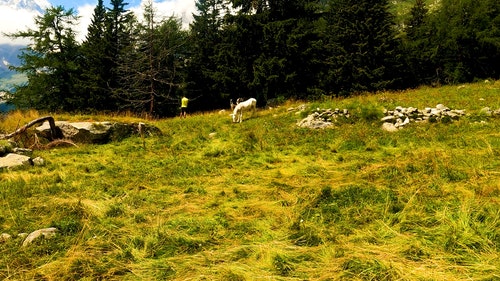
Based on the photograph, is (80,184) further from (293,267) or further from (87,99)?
(87,99)

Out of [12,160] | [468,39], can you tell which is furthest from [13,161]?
[468,39]

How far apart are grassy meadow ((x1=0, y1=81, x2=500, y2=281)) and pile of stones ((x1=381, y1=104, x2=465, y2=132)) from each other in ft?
3.80

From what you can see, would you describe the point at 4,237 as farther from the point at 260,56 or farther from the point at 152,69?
the point at 260,56

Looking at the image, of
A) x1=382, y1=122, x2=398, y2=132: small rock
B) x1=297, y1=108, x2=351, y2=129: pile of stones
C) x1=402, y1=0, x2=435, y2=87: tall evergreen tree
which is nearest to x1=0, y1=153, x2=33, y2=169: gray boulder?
x1=297, y1=108, x2=351, y2=129: pile of stones

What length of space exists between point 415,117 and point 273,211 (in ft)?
29.7

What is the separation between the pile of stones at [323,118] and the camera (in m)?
12.7

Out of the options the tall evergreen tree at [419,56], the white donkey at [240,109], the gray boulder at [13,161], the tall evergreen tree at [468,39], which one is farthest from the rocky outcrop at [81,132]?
the tall evergreen tree at [419,56]

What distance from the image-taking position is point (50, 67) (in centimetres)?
4116

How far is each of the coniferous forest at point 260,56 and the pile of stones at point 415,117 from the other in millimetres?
17596

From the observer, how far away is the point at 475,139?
866 centimetres

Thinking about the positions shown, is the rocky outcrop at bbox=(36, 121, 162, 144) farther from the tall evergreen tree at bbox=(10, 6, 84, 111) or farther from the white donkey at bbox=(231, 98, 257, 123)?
the tall evergreen tree at bbox=(10, 6, 84, 111)

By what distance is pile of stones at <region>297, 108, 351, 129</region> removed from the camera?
12734 mm

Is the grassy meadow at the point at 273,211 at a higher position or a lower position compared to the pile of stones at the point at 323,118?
lower

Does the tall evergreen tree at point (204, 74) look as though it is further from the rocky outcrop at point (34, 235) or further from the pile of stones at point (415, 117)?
the rocky outcrop at point (34, 235)
